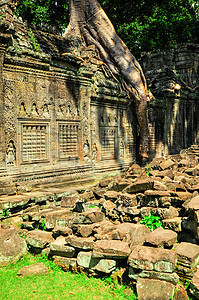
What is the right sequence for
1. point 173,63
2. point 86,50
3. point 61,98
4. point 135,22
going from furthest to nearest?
point 135,22 → point 173,63 → point 86,50 → point 61,98

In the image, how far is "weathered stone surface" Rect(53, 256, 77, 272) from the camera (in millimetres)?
4023

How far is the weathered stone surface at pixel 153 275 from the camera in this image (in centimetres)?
327

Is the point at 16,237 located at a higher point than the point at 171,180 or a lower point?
lower

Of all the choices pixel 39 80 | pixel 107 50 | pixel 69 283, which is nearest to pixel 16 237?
pixel 69 283

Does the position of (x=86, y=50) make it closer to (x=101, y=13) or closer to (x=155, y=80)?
(x=101, y=13)

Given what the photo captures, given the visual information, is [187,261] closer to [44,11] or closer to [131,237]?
[131,237]

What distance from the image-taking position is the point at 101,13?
12.2 meters

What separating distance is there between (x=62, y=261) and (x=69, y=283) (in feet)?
1.51

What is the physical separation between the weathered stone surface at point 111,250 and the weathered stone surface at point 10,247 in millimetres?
1227

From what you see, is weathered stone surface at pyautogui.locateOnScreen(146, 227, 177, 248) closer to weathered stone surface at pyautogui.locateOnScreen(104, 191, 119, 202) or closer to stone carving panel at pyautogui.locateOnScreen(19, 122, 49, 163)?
weathered stone surface at pyautogui.locateOnScreen(104, 191, 119, 202)

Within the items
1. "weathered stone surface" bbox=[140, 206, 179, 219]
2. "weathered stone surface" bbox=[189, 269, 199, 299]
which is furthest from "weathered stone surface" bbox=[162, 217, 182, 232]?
"weathered stone surface" bbox=[189, 269, 199, 299]

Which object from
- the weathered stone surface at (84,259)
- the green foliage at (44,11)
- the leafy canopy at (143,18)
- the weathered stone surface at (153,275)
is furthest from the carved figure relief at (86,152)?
the leafy canopy at (143,18)

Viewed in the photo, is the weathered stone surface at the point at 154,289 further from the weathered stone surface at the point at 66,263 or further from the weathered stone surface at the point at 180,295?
the weathered stone surface at the point at 66,263

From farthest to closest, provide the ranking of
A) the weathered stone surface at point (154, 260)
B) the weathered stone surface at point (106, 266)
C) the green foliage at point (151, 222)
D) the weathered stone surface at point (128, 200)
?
the weathered stone surface at point (128, 200), the green foliage at point (151, 222), the weathered stone surface at point (106, 266), the weathered stone surface at point (154, 260)
